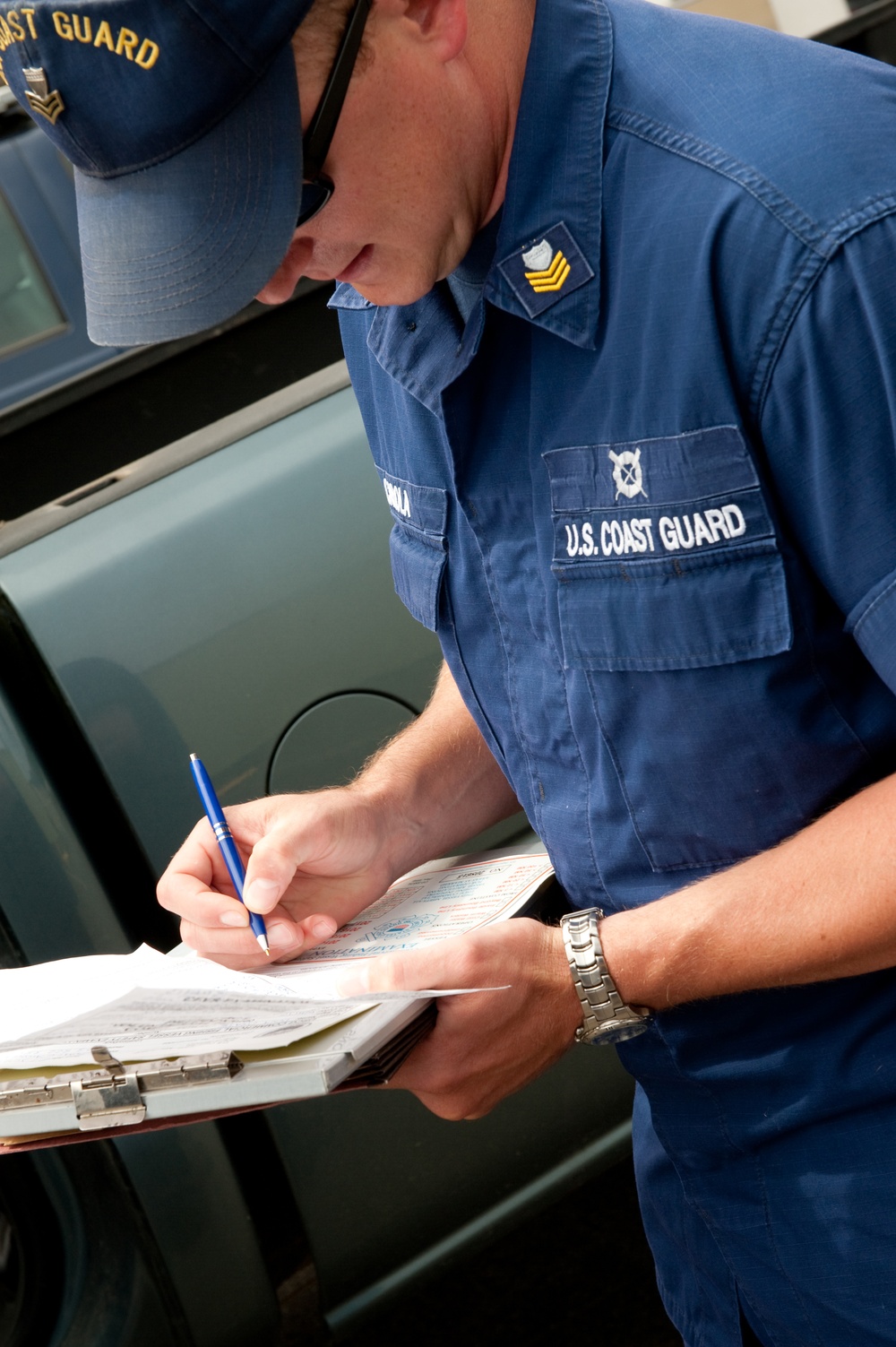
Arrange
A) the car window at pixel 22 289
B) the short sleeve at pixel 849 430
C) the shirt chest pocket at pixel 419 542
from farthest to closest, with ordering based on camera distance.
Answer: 1. the car window at pixel 22 289
2. the shirt chest pocket at pixel 419 542
3. the short sleeve at pixel 849 430

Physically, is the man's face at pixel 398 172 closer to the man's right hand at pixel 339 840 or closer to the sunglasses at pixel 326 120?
the sunglasses at pixel 326 120

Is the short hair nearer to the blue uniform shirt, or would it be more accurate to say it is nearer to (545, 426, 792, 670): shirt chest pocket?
the blue uniform shirt

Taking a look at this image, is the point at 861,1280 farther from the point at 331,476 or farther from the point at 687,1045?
the point at 331,476

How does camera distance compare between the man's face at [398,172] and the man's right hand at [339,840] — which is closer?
the man's face at [398,172]

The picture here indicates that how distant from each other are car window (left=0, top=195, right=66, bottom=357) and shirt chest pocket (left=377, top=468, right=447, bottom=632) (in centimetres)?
158

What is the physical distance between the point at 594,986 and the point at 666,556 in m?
0.38

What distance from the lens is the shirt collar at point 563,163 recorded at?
1.05 metres

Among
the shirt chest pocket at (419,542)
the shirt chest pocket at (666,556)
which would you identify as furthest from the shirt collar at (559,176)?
the shirt chest pocket at (419,542)

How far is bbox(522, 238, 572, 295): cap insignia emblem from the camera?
1.06 meters

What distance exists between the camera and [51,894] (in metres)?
1.73

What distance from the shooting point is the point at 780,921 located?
3.52 feet

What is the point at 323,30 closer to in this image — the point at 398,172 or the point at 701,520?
the point at 398,172

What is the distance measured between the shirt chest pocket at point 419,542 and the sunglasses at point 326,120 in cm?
30

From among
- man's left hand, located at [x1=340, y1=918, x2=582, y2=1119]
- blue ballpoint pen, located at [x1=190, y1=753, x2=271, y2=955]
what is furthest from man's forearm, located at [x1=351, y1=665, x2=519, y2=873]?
man's left hand, located at [x1=340, y1=918, x2=582, y2=1119]
